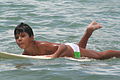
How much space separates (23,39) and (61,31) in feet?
10.7

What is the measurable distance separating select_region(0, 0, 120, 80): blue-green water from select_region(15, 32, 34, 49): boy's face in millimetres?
321

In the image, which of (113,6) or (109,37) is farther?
(113,6)

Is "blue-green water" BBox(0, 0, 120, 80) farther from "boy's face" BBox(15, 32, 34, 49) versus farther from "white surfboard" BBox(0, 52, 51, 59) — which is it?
"boy's face" BBox(15, 32, 34, 49)

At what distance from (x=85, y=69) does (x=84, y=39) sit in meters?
1.64

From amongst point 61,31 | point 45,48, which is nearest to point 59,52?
point 45,48

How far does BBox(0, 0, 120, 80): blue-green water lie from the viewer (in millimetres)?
5496

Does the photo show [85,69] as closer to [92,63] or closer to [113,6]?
→ [92,63]

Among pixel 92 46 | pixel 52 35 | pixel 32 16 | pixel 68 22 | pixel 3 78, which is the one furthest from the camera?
pixel 32 16

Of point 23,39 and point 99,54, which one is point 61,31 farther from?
point 23,39

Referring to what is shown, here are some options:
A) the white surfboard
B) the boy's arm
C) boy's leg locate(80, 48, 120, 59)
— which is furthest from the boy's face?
boy's leg locate(80, 48, 120, 59)

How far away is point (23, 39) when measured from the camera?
6508 mm

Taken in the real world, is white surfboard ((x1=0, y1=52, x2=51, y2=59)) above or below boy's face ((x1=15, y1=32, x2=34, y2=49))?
below

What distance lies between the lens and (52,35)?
9242mm

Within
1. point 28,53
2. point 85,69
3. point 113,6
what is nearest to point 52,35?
point 28,53
